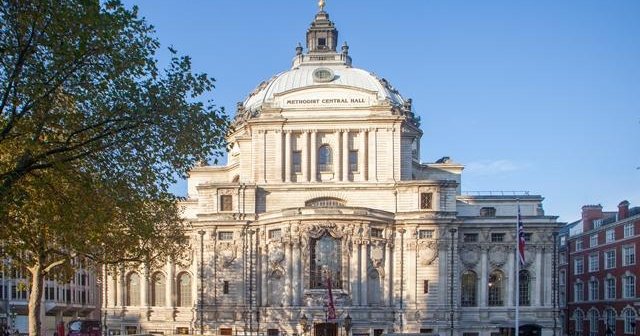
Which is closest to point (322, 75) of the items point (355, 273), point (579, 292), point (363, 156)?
point (363, 156)

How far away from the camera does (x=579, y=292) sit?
92000 mm

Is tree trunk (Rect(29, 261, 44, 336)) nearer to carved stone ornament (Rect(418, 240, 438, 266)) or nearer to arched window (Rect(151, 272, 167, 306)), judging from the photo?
arched window (Rect(151, 272, 167, 306))

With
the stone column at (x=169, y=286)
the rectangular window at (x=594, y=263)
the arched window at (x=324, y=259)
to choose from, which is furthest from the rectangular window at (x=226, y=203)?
the rectangular window at (x=594, y=263)

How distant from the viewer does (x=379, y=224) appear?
74875 millimetres

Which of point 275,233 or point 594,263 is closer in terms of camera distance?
point 275,233

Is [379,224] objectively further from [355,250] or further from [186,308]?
[186,308]

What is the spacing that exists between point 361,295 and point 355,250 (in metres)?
4.88

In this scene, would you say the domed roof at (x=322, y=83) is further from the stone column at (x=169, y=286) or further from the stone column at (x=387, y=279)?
the stone column at (x=169, y=286)

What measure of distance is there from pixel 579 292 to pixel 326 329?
44.4m

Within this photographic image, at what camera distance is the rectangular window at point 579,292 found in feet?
298

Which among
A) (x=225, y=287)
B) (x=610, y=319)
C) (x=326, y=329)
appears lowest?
(x=610, y=319)

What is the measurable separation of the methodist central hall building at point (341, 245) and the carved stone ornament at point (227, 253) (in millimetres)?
145

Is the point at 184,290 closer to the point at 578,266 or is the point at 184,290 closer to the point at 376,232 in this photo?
the point at 376,232

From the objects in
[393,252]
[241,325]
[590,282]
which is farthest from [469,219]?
[241,325]
